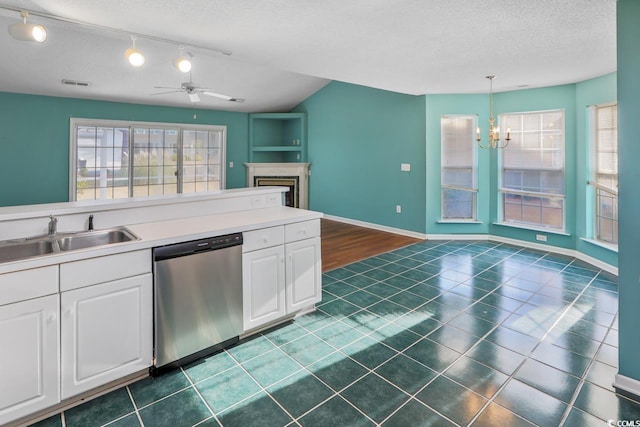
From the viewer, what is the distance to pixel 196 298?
2.31 m

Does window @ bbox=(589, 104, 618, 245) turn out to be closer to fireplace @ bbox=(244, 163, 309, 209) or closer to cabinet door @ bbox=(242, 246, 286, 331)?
cabinet door @ bbox=(242, 246, 286, 331)

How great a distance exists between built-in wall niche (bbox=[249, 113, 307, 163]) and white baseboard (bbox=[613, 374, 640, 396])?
22.7ft

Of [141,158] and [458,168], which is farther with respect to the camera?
[141,158]

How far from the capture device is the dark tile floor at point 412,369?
1.89m

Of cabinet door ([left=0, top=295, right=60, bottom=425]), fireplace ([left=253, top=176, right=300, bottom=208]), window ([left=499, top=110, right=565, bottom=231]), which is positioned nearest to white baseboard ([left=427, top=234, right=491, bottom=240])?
window ([left=499, top=110, right=565, bottom=231])

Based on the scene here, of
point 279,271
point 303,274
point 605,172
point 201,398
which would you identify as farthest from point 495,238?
point 201,398

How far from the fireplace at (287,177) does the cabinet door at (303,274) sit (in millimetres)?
5299

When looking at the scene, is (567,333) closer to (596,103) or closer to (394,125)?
(596,103)

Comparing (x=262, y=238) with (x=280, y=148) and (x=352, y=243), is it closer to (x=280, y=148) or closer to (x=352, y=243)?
(x=352, y=243)

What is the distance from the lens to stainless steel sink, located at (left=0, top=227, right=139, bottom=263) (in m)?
2.07

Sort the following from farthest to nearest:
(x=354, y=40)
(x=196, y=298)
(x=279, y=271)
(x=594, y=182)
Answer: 1. (x=594, y=182)
2. (x=354, y=40)
3. (x=279, y=271)
4. (x=196, y=298)

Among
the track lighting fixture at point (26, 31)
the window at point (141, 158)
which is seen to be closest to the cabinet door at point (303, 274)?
the track lighting fixture at point (26, 31)

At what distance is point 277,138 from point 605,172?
22.1ft

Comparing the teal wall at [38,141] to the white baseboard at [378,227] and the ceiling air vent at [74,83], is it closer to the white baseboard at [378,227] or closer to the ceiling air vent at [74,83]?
the ceiling air vent at [74,83]
